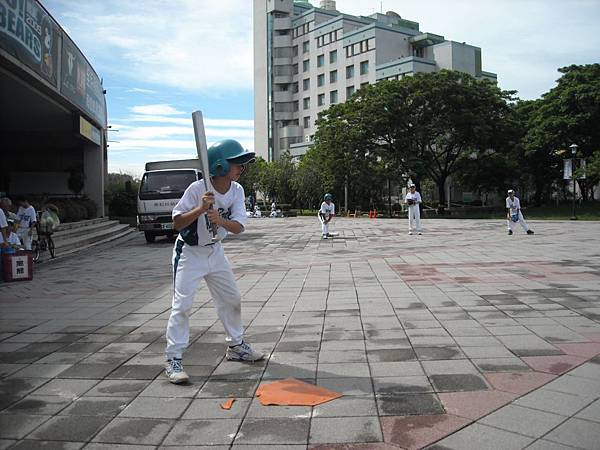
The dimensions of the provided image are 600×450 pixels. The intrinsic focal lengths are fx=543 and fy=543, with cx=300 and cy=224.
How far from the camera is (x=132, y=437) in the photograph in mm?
3152

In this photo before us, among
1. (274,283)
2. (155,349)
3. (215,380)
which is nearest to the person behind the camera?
(215,380)

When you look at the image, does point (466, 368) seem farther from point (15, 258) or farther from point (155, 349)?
point (15, 258)

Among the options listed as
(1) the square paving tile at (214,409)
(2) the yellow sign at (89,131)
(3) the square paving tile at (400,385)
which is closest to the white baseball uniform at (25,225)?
(2) the yellow sign at (89,131)

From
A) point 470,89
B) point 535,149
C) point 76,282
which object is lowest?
point 76,282

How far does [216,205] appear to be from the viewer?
4340mm

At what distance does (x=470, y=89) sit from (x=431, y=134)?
13.2 feet

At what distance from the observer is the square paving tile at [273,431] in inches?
122

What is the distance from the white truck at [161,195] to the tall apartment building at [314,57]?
44.6 m

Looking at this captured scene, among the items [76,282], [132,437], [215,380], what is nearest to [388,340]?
[215,380]

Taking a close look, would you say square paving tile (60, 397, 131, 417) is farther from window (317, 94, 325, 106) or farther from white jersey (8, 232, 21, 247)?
window (317, 94, 325, 106)

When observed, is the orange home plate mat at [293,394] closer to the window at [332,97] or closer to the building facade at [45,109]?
the building facade at [45,109]

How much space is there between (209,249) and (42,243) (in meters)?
11.8

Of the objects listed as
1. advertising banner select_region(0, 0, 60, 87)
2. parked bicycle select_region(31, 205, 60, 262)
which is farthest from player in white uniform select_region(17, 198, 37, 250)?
advertising banner select_region(0, 0, 60, 87)

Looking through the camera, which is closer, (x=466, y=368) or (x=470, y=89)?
(x=466, y=368)
